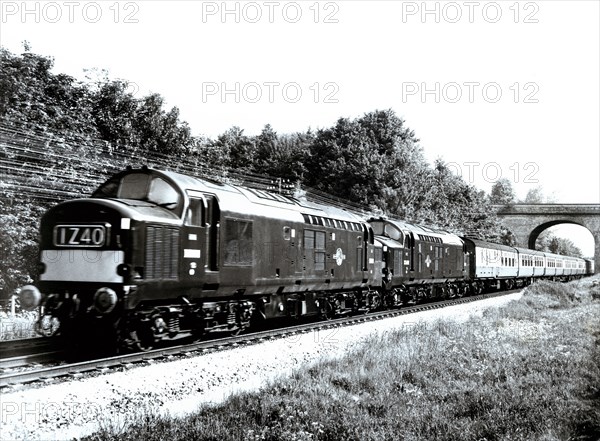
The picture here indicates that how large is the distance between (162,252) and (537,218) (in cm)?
7650

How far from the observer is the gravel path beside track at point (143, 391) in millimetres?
7930

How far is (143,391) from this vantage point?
31.1 ft

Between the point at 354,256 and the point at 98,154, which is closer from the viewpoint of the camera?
the point at 354,256

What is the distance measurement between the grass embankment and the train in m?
2.74


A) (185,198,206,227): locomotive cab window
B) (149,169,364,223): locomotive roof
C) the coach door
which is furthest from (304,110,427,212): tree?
(185,198,206,227): locomotive cab window

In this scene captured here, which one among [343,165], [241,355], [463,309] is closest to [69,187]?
[241,355]

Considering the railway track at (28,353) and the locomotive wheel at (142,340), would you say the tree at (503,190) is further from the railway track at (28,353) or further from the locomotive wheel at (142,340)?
the railway track at (28,353)

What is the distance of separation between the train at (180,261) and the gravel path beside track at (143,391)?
1.27 meters

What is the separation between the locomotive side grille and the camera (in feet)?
38.1

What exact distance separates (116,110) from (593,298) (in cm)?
2846

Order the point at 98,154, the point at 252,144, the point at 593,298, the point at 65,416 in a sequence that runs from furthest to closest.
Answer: the point at 252,144 < the point at 593,298 < the point at 98,154 < the point at 65,416

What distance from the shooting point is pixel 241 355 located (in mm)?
12406

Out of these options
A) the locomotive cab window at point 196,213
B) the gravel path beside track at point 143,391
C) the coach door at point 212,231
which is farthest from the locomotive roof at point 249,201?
the gravel path beside track at point 143,391

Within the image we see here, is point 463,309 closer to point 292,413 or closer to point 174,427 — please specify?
point 292,413
